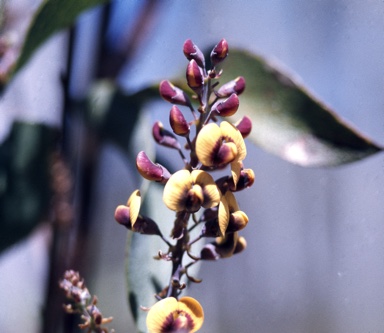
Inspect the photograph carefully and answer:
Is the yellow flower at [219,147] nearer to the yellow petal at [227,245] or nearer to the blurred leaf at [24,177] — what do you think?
the yellow petal at [227,245]

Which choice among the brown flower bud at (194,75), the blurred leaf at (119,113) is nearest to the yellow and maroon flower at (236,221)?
the brown flower bud at (194,75)

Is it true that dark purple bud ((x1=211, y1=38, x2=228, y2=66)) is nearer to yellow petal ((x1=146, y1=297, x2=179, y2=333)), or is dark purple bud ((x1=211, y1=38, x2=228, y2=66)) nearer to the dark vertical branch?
yellow petal ((x1=146, y1=297, x2=179, y2=333))

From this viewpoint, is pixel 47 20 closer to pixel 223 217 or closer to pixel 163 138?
pixel 163 138

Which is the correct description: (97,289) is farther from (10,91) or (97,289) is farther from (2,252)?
(10,91)

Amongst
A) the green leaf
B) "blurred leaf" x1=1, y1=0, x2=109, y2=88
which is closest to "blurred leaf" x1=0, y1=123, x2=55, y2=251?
"blurred leaf" x1=1, y1=0, x2=109, y2=88

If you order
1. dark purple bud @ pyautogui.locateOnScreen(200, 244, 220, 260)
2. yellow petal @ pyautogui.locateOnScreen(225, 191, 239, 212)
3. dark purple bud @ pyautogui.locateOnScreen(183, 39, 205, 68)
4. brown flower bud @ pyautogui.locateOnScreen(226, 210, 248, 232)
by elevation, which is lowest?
dark purple bud @ pyautogui.locateOnScreen(200, 244, 220, 260)

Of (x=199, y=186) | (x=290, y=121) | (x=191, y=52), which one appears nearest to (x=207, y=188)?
(x=199, y=186)
